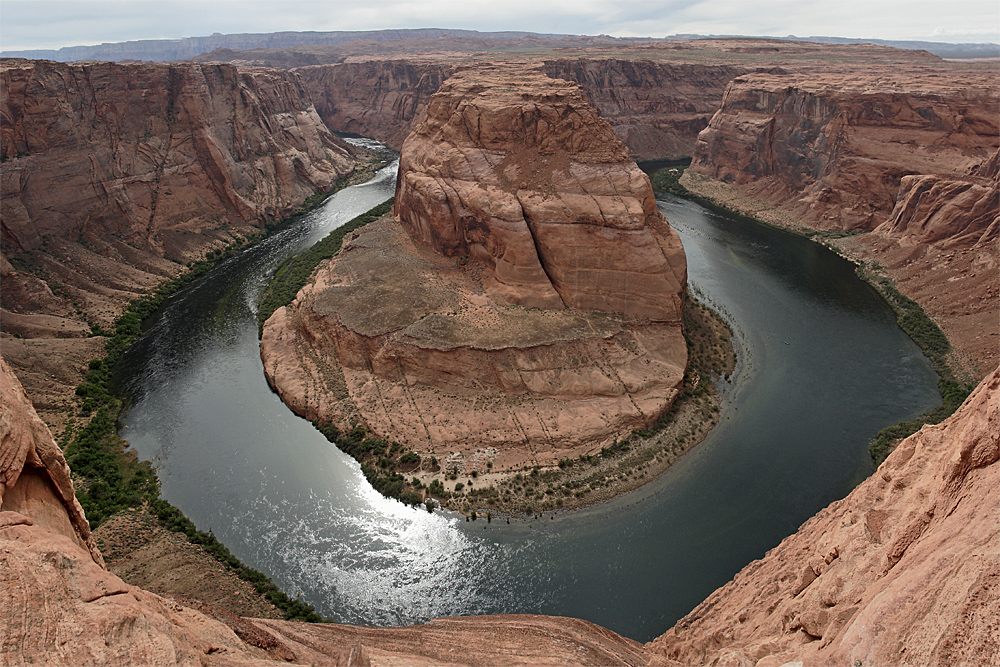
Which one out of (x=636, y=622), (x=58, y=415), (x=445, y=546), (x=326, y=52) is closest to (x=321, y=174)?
(x=58, y=415)

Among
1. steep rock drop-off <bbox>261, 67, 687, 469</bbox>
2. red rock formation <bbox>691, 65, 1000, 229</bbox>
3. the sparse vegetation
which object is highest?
red rock formation <bbox>691, 65, 1000, 229</bbox>

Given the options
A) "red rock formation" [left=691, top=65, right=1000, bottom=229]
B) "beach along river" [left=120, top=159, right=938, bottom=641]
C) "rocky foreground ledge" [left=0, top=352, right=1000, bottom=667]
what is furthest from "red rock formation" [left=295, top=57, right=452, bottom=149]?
"rocky foreground ledge" [left=0, top=352, right=1000, bottom=667]

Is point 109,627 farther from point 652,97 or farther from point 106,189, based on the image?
point 652,97

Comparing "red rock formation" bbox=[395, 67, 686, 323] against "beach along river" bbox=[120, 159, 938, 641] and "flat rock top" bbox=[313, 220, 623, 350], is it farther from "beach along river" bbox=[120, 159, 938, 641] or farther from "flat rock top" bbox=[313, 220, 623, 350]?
"beach along river" bbox=[120, 159, 938, 641]

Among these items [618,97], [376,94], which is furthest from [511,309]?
[376,94]

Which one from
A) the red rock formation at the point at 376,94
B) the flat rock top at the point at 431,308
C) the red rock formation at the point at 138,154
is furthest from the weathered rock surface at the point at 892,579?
the red rock formation at the point at 376,94

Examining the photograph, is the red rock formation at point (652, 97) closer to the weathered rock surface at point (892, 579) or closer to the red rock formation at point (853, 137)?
the red rock formation at point (853, 137)

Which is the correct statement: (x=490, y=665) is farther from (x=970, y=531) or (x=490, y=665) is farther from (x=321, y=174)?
(x=321, y=174)
